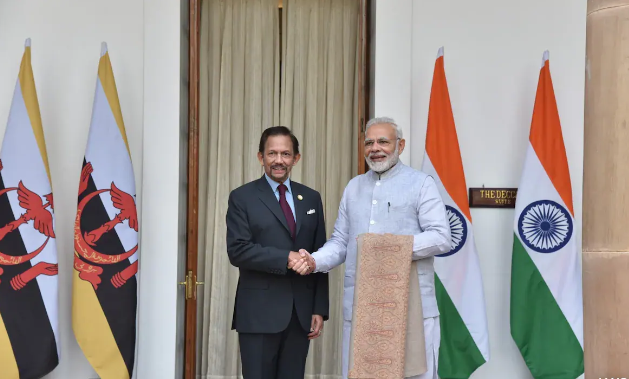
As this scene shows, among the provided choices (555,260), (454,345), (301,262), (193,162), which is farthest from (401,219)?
(193,162)

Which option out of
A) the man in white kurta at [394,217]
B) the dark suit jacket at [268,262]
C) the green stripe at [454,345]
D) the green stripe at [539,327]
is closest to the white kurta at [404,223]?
the man in white kurta at [394,217]

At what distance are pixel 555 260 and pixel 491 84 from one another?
1.07 metres

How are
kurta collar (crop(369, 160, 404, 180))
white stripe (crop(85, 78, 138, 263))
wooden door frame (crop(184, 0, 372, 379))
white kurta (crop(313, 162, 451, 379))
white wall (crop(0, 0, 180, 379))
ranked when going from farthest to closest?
wooden door frame (crop(184, 0, 372, 379))
white wall (crop(0, 0, 180, 379))
white stripe (crop(85, 78, 138, 263))
kurta collar (crop(369, 160, 404, 180))
white kurta (crop(313, 162, 451, 379))

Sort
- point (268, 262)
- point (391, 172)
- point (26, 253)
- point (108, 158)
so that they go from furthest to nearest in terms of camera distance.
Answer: point (108, 158) < point (26, 253) < point (391, 172) < point (268, 262)

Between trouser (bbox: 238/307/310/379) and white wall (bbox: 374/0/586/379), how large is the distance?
1392 mm

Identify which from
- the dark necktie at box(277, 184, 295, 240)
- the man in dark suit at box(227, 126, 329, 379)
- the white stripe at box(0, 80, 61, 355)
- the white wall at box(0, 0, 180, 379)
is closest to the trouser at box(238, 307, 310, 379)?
the man in dark suit at box(227, 126, 329, 379)

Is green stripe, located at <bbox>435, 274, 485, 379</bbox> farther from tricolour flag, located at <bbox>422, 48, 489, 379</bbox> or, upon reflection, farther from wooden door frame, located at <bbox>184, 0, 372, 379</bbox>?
wooden door frame, located at <bbox>184, 0, 372, 379</bbox>

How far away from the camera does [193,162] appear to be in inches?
153

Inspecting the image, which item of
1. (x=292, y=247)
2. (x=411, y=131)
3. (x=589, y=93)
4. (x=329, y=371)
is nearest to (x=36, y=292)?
(x=292, y=247)

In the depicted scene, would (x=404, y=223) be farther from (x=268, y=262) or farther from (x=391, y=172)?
(x=268, y=262)

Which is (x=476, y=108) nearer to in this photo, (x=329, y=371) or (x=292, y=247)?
(x=292, y=247)

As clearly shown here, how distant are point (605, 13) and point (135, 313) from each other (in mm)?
2821

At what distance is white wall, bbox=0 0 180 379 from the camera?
12.1 ft

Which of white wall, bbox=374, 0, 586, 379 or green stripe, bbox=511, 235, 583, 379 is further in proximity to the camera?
white wall, bbox=374, 0, 586, 379
